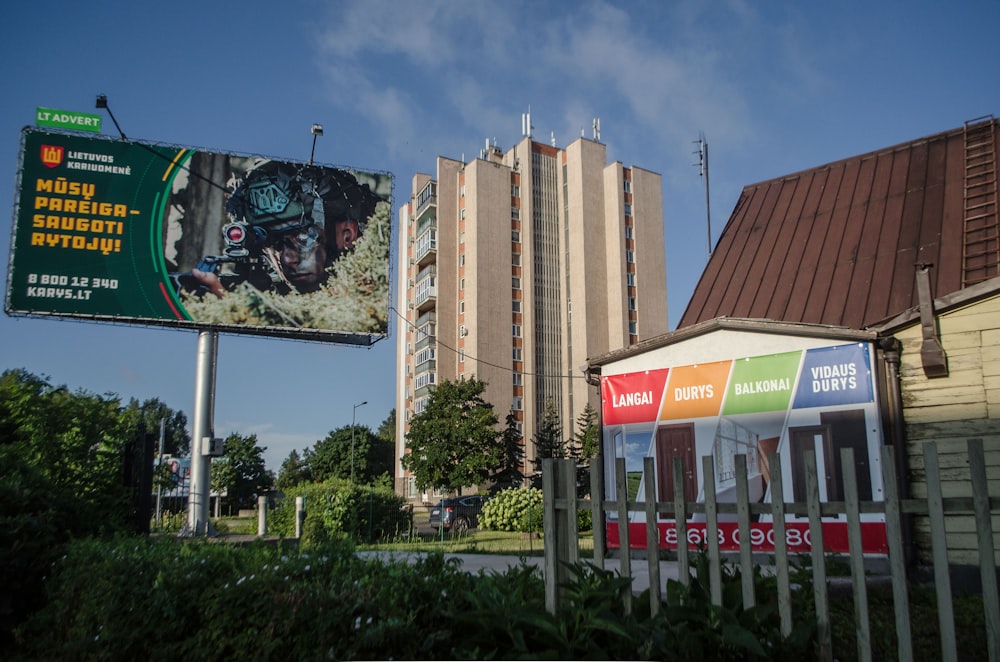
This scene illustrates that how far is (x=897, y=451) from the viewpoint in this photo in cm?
1084

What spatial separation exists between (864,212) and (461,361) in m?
45.4

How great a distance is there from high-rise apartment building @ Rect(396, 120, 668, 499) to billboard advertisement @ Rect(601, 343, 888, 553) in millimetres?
44247

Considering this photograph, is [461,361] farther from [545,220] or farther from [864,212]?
[864,212]

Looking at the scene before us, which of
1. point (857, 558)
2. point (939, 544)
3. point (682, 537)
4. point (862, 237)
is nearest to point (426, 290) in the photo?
point (862, 237)

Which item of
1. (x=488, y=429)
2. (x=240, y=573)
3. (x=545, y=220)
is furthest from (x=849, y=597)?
(x=545, y=220)

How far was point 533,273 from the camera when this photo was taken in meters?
62.6

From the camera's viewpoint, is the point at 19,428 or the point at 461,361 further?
the point at 461,361

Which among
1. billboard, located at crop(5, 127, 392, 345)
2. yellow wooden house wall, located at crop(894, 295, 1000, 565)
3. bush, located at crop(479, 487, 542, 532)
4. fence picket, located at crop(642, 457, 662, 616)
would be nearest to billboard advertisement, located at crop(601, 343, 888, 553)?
yellow wooden house wall, located at crop(894, 295, 1000, 565)

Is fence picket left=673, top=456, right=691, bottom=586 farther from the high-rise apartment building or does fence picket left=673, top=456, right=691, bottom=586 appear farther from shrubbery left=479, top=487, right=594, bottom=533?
the high-rise apartment building

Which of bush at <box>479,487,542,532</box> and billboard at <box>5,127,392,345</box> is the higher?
billboard at <box>5,127,392,345</box>

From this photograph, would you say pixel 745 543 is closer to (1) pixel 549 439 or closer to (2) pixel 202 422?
(2) pixel 202 422

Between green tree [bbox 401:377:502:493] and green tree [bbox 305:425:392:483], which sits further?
green tree [bbox 305:425:392:483]

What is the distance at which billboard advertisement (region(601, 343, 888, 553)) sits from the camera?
1154 cm

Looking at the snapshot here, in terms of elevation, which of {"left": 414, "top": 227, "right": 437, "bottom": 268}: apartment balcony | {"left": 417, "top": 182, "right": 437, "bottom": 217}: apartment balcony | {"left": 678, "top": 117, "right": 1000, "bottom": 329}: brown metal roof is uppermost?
{"left": 417, "top": 182, "right": 437, "bottom": 217}: apartment balcony
